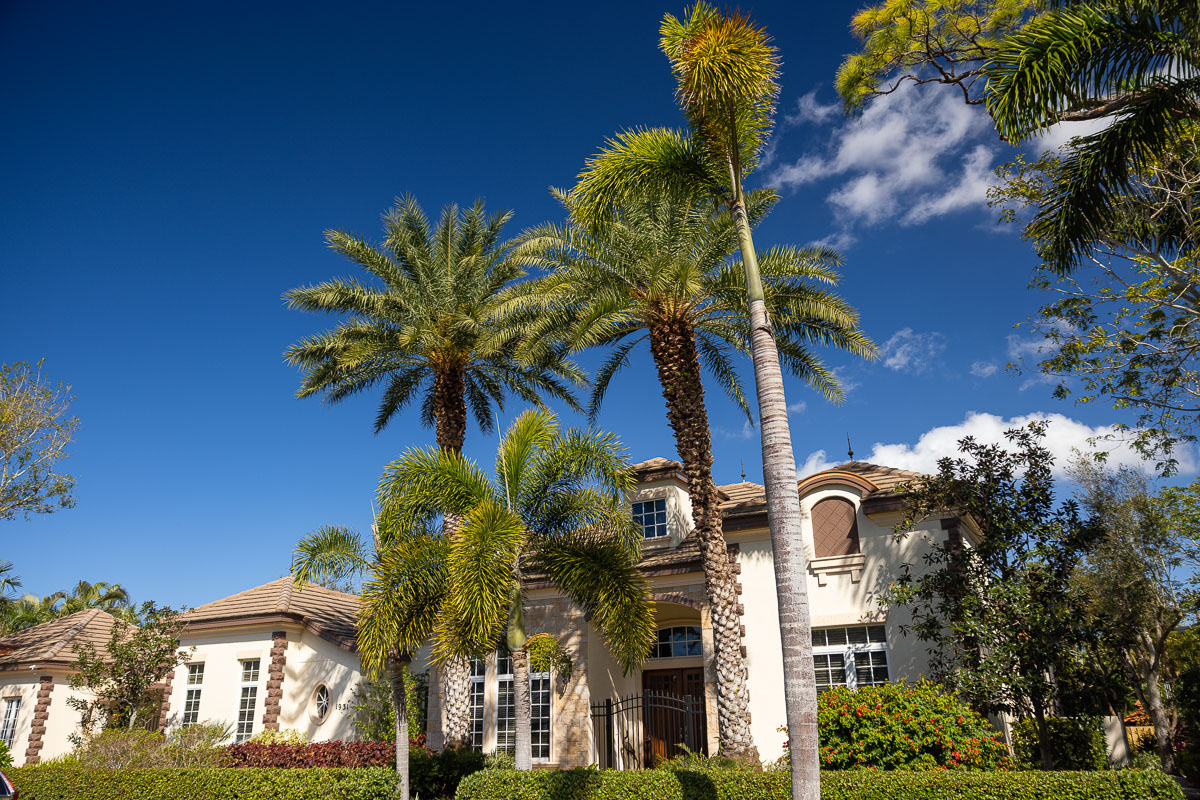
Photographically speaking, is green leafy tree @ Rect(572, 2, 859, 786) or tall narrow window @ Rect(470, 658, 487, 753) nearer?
green leafy tree @ Rect(572, 2, 859, 786)

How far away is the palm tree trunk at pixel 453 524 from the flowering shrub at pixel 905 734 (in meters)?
8.10

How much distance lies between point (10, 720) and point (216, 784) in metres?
16.5

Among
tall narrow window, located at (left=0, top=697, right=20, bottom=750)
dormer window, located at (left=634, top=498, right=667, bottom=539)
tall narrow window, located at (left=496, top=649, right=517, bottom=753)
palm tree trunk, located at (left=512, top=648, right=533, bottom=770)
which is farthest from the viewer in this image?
tall narrow window, located at (left=0, top=697, right=20, bottom=750)

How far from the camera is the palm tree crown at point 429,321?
20.0 metres

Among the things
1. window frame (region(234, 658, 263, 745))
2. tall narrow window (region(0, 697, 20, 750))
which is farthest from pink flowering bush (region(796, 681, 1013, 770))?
tall narrow window (region(0, 697, 20, 750))

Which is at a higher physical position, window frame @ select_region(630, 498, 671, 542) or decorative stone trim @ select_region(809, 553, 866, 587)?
window frame @ select_region(630, 498, 671, 542)

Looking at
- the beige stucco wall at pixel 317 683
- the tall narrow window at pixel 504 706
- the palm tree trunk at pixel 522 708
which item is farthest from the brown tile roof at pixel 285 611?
the palm tree trunk at pixel 522 708

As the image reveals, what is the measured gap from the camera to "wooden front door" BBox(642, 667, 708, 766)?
58.7 feet

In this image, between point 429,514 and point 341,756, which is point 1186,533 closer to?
point 429,514

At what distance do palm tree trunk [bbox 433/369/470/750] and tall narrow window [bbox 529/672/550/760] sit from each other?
1811 mm

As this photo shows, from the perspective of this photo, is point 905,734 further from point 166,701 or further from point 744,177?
point 166,701

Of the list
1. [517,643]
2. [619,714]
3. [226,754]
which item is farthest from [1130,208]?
[226,754]

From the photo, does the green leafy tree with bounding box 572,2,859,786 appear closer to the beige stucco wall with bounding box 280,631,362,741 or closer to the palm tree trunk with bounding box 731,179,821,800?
the palm tree trunk with bounding box 731,179,821,800

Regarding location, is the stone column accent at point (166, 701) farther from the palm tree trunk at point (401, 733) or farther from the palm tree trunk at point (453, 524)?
the palm tree trunk at point (401, 733)
